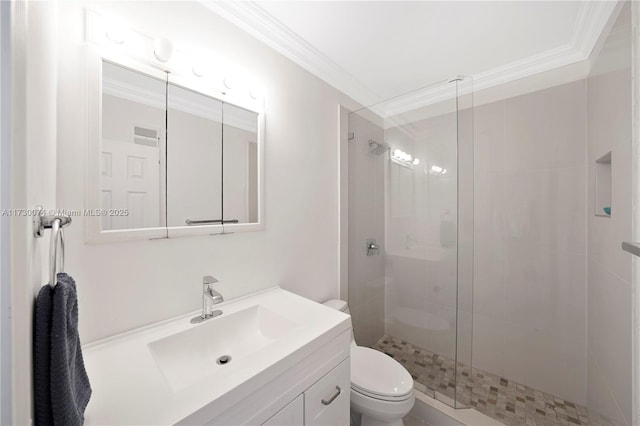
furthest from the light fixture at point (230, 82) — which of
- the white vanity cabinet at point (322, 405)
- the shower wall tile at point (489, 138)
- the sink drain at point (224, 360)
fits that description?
the shower wall tile at point (489, 138)

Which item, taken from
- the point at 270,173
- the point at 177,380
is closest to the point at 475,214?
the point at 270,173

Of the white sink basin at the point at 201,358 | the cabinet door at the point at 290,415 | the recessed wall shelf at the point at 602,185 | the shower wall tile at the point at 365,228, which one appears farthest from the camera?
the shower wall tile at the point at 365,228

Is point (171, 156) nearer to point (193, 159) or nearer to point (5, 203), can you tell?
point (193, 159)

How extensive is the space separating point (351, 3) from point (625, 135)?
1402 mm

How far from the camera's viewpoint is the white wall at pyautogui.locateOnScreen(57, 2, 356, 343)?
847 mm

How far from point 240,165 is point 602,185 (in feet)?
6.97

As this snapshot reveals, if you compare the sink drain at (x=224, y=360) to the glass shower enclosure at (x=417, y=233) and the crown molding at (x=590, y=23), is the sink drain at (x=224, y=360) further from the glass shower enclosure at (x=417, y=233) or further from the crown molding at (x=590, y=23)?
the crown molding at (x=590, y=23)

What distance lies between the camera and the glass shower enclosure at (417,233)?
1753 millimetres

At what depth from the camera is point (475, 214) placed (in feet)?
6.54

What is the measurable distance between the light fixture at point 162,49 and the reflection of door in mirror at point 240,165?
288 millimetres

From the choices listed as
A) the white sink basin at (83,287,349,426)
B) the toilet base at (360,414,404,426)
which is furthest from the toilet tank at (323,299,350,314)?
the toilet base at (360,414,404,426)

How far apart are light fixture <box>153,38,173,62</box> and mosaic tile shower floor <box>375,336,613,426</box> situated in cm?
235

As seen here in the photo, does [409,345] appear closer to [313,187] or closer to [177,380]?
[313,187]

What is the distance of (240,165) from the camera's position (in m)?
1.31
